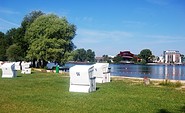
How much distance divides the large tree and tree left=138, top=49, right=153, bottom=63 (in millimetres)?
128563

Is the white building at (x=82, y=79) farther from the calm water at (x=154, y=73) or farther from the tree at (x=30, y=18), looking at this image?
the tree at (x=30, y=18)

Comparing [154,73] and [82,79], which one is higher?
[82,79]

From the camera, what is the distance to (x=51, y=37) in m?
56.8

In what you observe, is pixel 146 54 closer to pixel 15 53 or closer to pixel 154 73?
pixel 154 73

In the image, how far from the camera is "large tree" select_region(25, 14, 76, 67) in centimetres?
5528

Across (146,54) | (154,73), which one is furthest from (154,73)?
(146,54)

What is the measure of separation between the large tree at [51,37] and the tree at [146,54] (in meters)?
129

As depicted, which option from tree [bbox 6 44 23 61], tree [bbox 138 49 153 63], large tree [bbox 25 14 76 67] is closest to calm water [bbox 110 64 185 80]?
large tree [bbox 25 14 76 67]

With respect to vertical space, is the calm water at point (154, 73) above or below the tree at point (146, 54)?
below

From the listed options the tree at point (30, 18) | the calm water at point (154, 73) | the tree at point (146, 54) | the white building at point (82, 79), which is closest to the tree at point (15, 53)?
the tree at point (30, 18)

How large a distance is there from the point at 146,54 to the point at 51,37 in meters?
133

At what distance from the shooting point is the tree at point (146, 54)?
183 meters

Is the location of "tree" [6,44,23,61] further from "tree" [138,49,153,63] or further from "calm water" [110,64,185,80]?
"tree" [138,49,153,63]

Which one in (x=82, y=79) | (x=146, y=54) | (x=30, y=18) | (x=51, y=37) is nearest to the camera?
(x=82, y=79)
